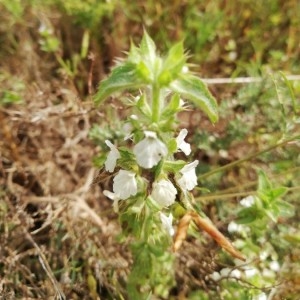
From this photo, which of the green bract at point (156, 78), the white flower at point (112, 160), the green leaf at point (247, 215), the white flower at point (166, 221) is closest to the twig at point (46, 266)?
the white flower at point (166, 221)

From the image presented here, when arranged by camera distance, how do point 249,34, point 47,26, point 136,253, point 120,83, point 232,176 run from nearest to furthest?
point 120,83
point 136,253
point 232,176
point 47,26
point 249,34

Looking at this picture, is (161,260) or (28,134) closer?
(161,260)

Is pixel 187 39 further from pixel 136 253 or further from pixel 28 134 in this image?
pixel 136 253

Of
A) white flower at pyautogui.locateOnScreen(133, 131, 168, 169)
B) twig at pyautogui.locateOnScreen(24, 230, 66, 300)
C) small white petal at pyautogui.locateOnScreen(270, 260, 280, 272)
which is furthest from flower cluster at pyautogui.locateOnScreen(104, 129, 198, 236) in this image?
small white petal at pyautogui.locateOnScreen(270, 260, 280, 272)

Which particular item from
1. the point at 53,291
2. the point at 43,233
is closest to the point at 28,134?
the point at 43,233

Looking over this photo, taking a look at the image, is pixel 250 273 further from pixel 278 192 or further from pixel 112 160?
pixel 112 160

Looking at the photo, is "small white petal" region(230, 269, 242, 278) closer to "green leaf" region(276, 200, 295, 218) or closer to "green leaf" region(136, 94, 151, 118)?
"green leaf" region(276, 200, 295, 218)

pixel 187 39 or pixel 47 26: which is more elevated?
pixel 47 26

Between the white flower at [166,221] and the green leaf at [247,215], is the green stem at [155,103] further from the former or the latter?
the green leaf at [247,215]
